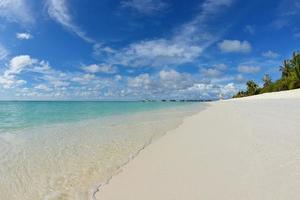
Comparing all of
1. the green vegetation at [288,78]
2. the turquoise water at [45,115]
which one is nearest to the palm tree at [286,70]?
the green vegetation at [288,78]

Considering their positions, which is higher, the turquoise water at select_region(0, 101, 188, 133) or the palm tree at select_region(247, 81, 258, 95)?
the palm tree at select_region(247, 81, 258, 95)

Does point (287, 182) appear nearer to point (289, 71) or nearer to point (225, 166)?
point (225, 166)

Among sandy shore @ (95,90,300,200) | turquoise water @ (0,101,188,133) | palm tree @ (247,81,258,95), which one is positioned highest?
palm tree @ (247,81,258,95)

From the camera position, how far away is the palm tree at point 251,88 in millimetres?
84812

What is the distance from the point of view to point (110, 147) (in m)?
6.86

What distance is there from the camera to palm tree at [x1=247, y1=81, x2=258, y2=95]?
8481 centimetres

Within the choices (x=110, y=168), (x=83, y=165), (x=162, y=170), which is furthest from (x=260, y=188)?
(x=83, y=165)

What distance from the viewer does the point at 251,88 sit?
285ft

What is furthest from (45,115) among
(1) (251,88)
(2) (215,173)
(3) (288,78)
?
(1) (251,88)

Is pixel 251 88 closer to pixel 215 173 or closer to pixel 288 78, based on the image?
pixel 288 78

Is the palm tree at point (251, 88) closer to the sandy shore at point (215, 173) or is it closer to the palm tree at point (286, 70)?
the palm tree at point (286, 70)

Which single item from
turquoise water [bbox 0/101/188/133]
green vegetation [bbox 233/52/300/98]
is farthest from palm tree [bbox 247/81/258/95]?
turquoise water [bbox 0/101/188/133]

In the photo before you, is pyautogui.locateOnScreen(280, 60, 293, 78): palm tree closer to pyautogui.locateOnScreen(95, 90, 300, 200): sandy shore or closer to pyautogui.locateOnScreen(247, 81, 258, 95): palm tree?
pyautogui.locateOnScreen(247, 81, 258, 95): palm tree

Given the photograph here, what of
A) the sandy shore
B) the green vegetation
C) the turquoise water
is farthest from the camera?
the green vegetation
